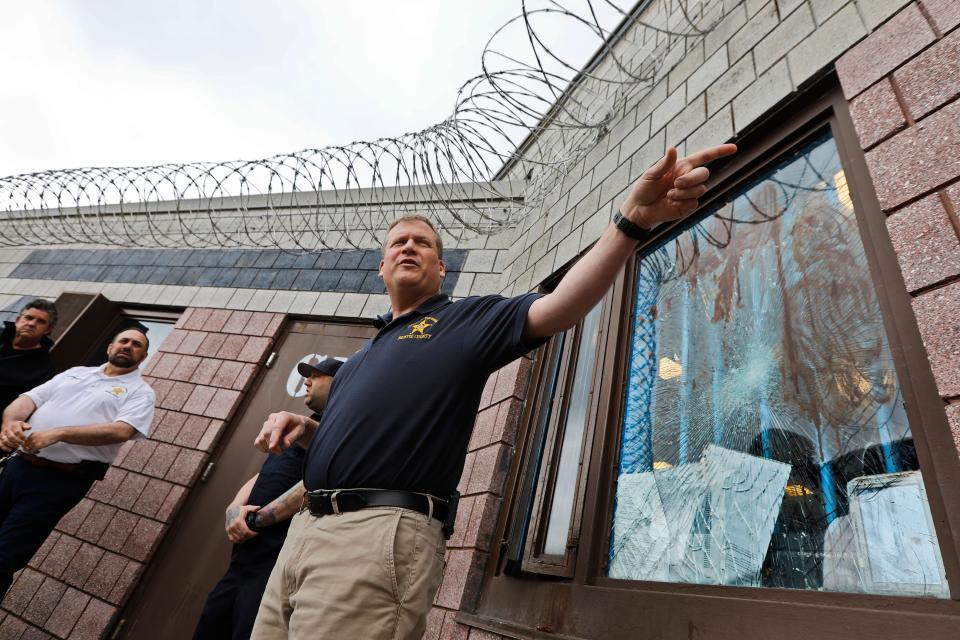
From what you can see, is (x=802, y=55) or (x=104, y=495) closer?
(x=802, y=55)

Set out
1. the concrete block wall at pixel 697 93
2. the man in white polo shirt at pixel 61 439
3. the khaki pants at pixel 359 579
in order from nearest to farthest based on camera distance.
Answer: the khaki pants at pixel 359 579 < the concrete block wall at pixel 697 93 < the man in white polo shirt at pixel 61 439

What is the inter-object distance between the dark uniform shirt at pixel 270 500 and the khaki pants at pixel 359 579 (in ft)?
2.87

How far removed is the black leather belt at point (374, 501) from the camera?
115 cm

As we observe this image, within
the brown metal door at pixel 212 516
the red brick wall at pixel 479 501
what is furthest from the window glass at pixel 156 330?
the red brick wall at pixel 479 501

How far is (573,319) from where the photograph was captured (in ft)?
3.80

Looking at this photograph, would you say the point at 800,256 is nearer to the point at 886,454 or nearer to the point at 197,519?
the point at 886,454

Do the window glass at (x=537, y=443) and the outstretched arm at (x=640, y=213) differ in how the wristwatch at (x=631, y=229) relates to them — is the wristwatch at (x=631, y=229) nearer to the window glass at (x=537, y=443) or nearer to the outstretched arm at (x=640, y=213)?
the outstretched arm at (x=640, y=213)

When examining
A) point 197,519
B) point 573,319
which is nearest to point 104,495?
point 197,519

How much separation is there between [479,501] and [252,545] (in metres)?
0.96

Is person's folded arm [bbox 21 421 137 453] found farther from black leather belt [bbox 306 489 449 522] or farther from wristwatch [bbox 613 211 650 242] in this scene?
wristwatch [bbox 613 211 650 242]

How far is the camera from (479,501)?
89.8 inches

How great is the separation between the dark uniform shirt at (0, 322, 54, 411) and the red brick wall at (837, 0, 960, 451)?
15.3 ft

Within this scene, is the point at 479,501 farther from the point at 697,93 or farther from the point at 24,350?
the point at 24,350

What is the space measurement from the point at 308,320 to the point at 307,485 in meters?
2.91
